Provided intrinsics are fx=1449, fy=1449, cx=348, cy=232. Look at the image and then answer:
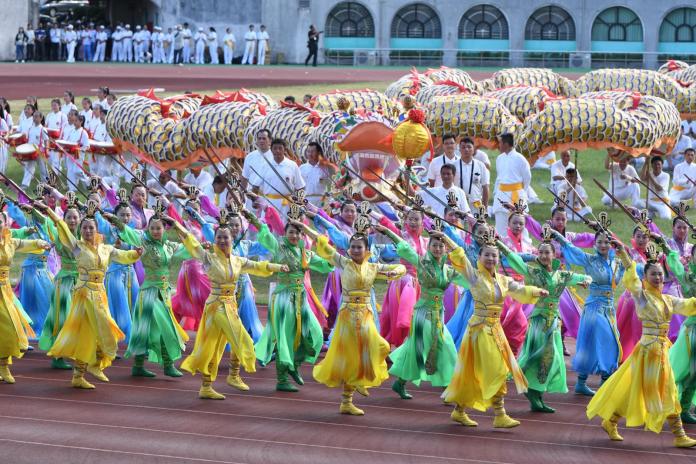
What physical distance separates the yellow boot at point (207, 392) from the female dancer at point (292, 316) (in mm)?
529

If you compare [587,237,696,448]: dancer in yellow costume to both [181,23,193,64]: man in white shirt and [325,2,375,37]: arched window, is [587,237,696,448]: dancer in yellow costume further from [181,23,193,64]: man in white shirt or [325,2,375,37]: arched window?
[325,2,375,37]: arched window

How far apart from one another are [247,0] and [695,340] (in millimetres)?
38410

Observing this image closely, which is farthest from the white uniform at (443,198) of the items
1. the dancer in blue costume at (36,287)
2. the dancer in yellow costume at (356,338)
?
the dancer in blue costume at (36,287)

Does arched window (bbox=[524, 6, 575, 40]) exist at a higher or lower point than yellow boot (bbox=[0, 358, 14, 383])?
higher

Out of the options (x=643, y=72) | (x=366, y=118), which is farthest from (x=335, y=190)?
(x=643, y=72)

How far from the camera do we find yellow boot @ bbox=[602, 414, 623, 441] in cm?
970

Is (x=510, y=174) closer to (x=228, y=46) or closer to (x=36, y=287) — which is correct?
(x=36, y=287)

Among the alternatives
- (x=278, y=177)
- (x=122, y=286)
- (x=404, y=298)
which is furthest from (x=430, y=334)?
(x=278, y=177)

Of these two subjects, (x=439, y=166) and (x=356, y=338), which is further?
(x=439, y=166)

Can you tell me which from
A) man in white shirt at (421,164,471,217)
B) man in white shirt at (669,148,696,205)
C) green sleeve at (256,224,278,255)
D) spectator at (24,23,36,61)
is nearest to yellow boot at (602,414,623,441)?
green sleeve at (256,224,278,255)

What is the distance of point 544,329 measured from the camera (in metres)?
10.6

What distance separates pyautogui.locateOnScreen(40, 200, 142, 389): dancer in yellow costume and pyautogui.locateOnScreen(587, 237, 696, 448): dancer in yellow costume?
375 centimetres

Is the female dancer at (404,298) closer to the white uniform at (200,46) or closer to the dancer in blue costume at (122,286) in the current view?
the dancer in blue costume at (122,286)

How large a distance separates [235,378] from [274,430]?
123cm
